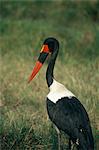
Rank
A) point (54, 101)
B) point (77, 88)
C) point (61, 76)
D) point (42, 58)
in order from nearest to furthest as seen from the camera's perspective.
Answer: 1. point (54, 101)
2. point (42, 58)
3. point (77, 88)
4. point (61, 76)

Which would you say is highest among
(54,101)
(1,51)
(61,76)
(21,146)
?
(1,51)

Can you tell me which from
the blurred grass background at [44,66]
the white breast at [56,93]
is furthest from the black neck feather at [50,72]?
the blurred grass background at [44,66]

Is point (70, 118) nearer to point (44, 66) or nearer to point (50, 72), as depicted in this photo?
point (50, 72)

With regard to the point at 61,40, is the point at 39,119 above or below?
below

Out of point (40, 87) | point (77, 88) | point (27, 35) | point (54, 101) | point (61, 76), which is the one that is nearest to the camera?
point (54, 101)

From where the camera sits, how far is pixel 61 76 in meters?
8.81

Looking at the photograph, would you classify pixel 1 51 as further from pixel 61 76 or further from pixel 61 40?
pixel 61 76

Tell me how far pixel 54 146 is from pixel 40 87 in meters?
2.36

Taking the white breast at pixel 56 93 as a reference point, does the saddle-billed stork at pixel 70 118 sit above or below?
below

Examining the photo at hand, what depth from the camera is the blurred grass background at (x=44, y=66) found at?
5.93 metres

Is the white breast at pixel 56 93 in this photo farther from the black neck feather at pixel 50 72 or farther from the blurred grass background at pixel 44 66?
the blurred grass background at pixel 44 66

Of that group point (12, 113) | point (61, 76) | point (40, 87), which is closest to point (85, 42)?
point (61, 76)

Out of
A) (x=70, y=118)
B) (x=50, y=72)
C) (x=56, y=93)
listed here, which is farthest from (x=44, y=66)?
(x=70, y=118)

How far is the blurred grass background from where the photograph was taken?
19.5ft
